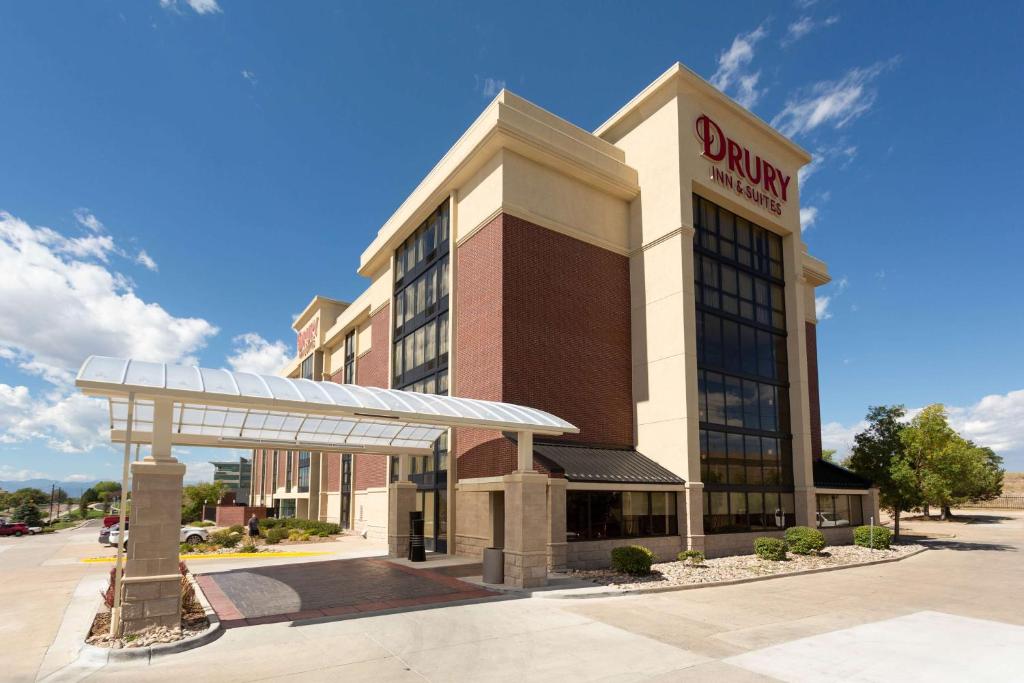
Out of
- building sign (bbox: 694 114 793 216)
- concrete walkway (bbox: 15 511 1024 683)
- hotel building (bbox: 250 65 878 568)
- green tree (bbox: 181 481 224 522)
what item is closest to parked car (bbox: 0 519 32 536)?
green tree (bbox: 181 481 224 522)

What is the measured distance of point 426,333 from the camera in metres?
31.4

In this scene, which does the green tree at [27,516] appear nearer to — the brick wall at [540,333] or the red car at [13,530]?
the red car at [13,530]

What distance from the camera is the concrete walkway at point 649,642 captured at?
33.4ft

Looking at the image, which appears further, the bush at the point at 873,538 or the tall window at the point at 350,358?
the tall window at the point at 350,358

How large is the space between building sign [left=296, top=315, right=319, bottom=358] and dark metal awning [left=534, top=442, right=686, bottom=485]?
34.9 metres

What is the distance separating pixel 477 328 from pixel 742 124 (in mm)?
16680

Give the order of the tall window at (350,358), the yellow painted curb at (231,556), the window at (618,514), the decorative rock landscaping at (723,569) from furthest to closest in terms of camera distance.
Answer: the tall window at (350,358)
the yellow painted curb at (231,556)
the window at (618,514)
the decorative rock landscaping at (723,569)

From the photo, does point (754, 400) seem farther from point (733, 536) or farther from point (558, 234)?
point (558, 234)

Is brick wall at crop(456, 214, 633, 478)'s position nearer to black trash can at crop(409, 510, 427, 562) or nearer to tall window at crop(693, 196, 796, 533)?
black trash can at crop(409, 510, 427, 562)

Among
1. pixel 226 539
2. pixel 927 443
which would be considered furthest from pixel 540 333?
pixel 927 443

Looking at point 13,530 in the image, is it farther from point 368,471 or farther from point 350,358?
point 368,471

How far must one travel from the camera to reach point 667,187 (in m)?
27.4

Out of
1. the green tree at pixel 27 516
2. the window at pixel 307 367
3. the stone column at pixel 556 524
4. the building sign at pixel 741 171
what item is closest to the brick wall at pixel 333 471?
the window at pixel 307 367

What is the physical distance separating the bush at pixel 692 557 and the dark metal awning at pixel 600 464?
8.53ft
